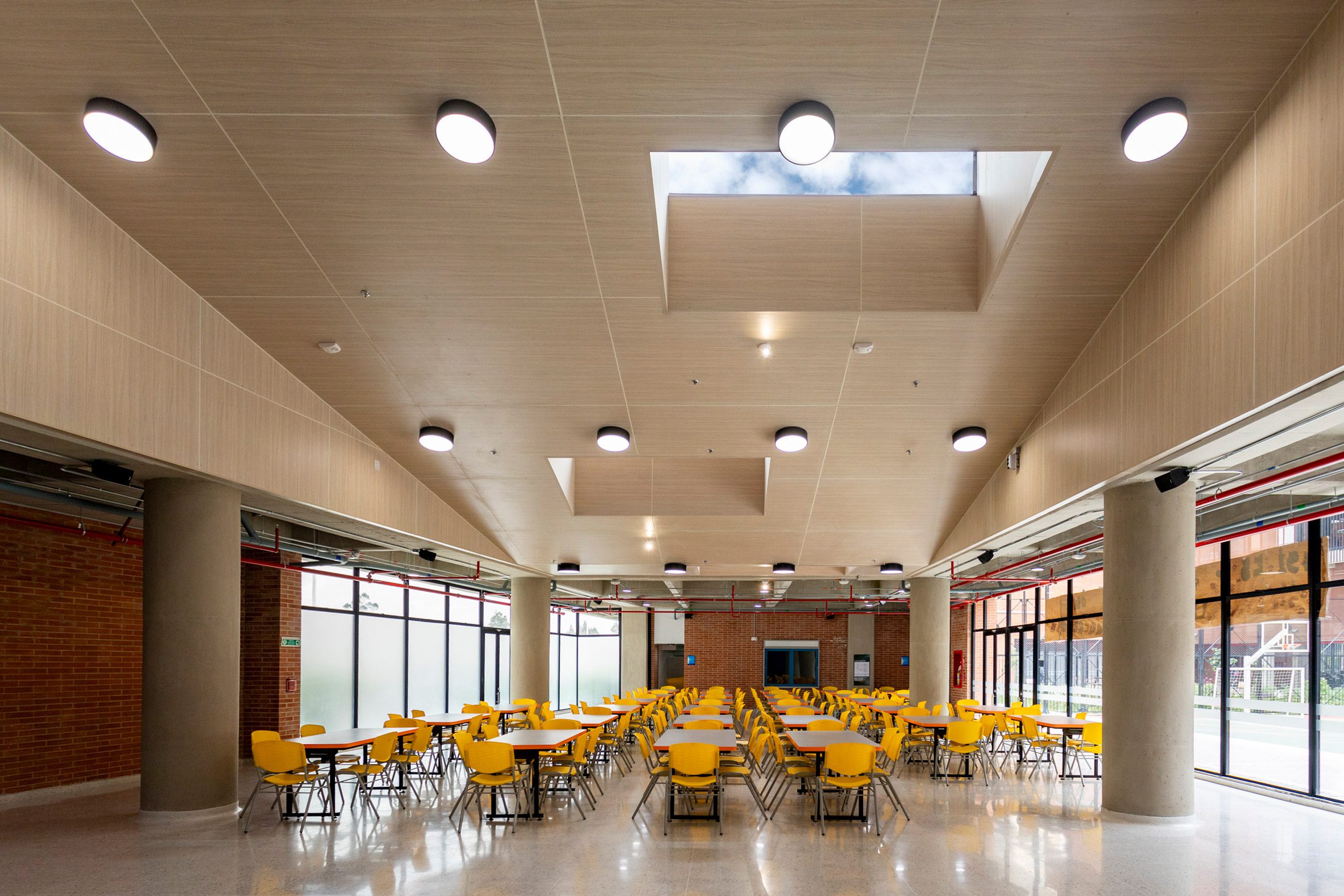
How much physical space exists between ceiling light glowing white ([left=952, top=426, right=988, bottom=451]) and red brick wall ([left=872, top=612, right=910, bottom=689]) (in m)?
21.3

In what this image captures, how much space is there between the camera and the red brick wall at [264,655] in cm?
1426

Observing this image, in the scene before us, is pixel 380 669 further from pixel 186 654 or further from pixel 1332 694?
pixel 1332 694

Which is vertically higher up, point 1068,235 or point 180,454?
point 1068,235

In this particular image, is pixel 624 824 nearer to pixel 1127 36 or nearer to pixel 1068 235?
pixel 1068 235

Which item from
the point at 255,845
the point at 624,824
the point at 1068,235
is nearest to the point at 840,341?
the point at 1068,235

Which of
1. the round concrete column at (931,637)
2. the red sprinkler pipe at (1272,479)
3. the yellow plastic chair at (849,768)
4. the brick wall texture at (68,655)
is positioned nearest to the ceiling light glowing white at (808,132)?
the yellow plastic chair at (849,768)

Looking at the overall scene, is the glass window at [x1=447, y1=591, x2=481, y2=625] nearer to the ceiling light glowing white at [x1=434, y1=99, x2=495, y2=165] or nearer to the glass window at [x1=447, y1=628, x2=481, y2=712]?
the glass window at [x1=447, y1=628, x2=481, y2=712]

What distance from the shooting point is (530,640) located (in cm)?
1945

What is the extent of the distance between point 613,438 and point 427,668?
44.0 feet

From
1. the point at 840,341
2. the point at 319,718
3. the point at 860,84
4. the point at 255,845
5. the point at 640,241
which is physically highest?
the point at 860,84

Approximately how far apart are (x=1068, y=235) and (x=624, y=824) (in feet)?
20.9

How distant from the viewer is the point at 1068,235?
6.77 meters

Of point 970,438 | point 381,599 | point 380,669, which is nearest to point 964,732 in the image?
point 970,438

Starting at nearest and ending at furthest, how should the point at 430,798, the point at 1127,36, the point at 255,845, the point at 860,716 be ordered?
1. the point at 1127,36
2. the point at 255,845
3. the point at 430,798
4. the point at 860,716
